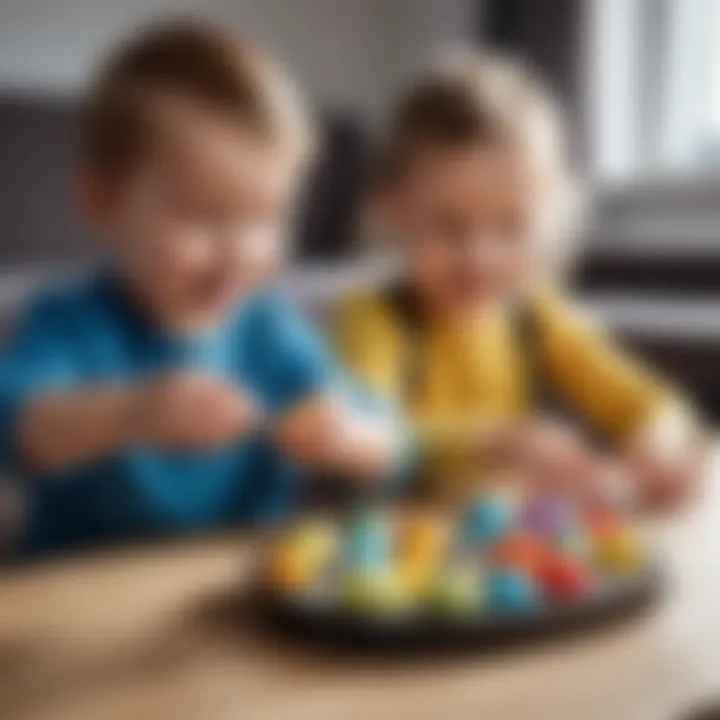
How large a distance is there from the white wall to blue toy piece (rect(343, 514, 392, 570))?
120 centimetres

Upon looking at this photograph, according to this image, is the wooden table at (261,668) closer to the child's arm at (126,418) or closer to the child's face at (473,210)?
the child's arm at (126,418)

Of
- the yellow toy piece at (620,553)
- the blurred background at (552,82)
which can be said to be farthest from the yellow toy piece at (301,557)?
the blurred background at (552,82)

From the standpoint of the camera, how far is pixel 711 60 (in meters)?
2.12

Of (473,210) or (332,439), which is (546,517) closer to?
(332,439)

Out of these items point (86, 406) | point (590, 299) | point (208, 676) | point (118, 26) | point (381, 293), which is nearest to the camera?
point (208, 676)

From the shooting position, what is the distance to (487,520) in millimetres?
608

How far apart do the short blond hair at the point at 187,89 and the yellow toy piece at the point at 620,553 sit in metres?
0.26

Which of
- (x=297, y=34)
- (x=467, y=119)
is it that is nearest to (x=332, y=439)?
(x=467, y=119)

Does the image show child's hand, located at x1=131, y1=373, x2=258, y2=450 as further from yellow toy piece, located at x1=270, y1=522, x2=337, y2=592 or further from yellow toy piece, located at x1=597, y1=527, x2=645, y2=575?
yellow toy piece, located at x1=597, y1=527, x2=645, y2=575

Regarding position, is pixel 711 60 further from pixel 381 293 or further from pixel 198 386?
pixel 198 386

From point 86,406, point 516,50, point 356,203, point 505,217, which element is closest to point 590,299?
point 356,203

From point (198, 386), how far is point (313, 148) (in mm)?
247

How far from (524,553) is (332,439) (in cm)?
12

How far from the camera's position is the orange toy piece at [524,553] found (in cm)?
53
